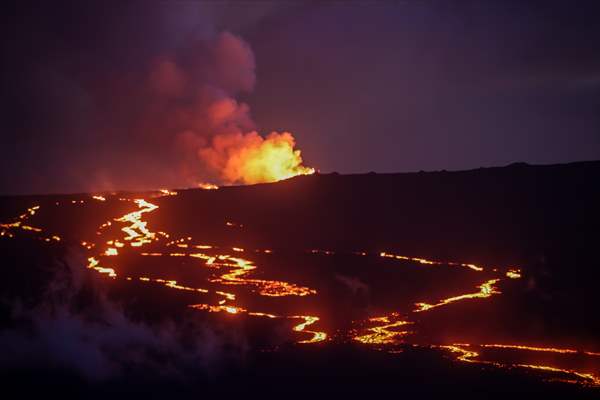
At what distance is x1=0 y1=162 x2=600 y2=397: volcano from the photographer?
12086 mm

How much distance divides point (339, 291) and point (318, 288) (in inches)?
26.1

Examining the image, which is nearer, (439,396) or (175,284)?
(439,396)

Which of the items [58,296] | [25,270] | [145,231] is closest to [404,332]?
[58,296]

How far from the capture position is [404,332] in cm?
1466

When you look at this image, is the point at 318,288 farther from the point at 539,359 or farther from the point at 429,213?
the point at 429,213

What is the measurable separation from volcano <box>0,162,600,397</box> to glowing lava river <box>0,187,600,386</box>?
8 centimetres

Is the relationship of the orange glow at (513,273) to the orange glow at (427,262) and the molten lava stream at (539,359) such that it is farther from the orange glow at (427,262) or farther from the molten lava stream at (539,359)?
the molten lava stream at (539,359)

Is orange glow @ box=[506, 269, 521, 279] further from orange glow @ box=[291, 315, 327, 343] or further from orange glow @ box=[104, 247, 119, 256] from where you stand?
orange glow @ box=[104, 247, 119, 256]

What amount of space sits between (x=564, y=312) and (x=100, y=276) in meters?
12.9

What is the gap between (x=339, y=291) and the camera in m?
18.5

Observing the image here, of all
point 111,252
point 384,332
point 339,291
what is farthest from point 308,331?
point 111,252

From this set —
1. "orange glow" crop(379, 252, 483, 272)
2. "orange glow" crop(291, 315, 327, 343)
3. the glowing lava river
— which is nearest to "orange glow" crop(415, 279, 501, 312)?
the glowing lava river

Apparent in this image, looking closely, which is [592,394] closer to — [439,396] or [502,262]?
[439,396]

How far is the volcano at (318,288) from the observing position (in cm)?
1209
